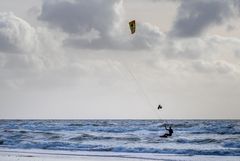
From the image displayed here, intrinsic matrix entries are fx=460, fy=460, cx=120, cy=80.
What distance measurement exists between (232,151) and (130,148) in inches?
315

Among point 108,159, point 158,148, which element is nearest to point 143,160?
point 108,159

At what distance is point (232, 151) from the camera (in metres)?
34.5

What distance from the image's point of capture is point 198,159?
2806cm

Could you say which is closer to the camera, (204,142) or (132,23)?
(132,23)

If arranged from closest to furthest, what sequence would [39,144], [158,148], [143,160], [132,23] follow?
[132,23]
[143,160]
[158,148]
[39,144]

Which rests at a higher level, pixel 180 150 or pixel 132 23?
pixel 132 23

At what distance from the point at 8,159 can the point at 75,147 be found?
1308cm

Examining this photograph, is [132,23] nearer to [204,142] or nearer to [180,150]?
[180,150]

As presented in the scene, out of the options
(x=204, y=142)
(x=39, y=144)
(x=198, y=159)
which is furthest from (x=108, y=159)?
(x=204, y=142)

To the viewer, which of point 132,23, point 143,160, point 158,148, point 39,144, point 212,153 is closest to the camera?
point 132,23

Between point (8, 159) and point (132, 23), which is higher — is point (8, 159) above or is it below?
below

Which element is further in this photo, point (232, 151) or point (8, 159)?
point (232, 151)

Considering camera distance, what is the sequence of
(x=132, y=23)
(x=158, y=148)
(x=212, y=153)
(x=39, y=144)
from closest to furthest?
(x=132, y=23) → (x=212, y=153) → (x=158, y=148) → (x=39, y=144)

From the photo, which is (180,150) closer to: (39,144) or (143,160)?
(143,160)
